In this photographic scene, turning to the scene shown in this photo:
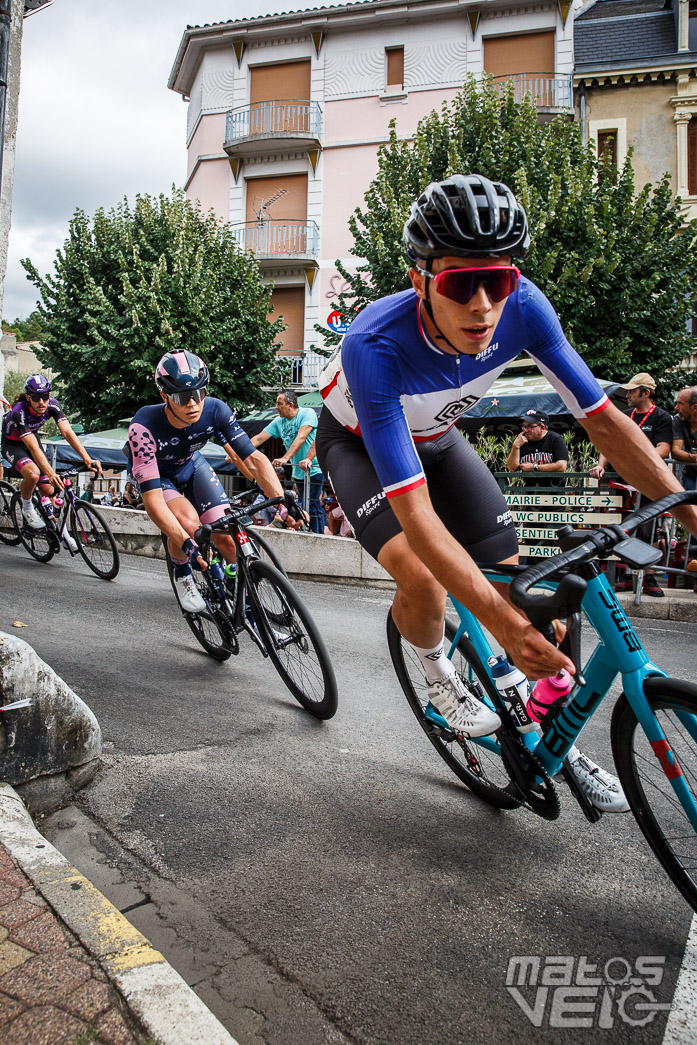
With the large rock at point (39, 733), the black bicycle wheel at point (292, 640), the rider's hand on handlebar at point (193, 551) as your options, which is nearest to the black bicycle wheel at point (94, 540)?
the rider's hand on handlebar at point (193, 551)

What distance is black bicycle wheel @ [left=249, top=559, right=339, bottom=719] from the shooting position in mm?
4156

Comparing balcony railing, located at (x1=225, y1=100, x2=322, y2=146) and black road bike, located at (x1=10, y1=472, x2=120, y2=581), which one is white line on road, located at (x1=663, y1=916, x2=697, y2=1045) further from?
balcony railing, located at (x1=225, y1=100, x2=322, y2=146)

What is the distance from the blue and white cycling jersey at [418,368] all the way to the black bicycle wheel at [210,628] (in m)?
2.79

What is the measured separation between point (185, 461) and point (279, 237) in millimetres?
25415

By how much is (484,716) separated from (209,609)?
2.93m

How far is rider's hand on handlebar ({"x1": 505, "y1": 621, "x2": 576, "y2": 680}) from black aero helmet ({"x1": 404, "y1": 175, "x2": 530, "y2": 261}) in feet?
3.95

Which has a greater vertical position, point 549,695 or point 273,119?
point 273,119

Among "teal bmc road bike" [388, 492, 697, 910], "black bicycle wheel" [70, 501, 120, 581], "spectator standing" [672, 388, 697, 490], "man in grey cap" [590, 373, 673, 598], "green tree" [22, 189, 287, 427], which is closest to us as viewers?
"teal bmc road bike" [388, 492, 697, 910]

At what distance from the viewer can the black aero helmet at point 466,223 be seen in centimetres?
237

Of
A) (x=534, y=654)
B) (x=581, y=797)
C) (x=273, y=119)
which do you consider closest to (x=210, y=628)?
(x=581, y=797)

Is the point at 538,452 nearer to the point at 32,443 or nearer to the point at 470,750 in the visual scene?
the point at 32,443

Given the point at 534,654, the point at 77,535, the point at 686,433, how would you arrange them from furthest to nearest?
the point at 77,535, the point at 686,433, the point at 534,654

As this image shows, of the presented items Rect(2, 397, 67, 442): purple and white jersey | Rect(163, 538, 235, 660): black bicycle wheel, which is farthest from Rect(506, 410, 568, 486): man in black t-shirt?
Rect(2, 397, 67, 442): purple and white jersey

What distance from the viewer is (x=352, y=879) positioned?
2531mm
